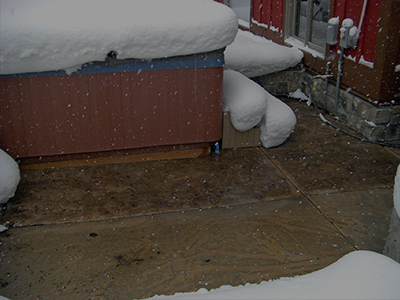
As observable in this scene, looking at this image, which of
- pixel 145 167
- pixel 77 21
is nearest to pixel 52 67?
pixel 77 21

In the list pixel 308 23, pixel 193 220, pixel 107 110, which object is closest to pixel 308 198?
pixel 193 220

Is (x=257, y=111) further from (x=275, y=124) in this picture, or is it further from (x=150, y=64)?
(x=150, y=64)

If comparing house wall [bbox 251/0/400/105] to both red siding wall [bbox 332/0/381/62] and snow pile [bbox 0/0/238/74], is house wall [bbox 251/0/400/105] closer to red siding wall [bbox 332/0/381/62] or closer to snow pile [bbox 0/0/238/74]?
red siding wall [bbox 332/0/381/62]

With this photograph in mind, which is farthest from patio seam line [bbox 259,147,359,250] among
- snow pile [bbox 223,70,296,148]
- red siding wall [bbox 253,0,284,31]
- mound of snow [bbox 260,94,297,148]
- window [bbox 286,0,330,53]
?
red siding wall [bbox 253,0,284,31]

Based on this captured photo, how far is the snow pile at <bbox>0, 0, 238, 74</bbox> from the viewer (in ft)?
15.8

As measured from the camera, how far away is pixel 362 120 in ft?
20.1

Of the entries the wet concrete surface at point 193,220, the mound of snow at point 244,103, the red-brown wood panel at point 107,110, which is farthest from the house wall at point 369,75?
the red-brown wood panel at point 107,110

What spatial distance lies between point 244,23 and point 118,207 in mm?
7989

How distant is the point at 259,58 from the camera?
24.1 feet

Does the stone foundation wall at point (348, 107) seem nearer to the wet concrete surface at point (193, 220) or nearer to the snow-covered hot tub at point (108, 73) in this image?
the wet concrete surface at point (193, 220)

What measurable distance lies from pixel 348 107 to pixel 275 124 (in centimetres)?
138

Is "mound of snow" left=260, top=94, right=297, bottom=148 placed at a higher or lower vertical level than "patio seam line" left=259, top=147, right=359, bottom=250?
higher

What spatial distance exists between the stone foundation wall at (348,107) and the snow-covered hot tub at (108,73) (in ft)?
6.88

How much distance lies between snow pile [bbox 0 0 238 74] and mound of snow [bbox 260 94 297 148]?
1176 millimetres
